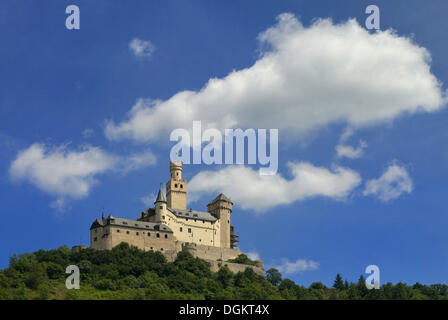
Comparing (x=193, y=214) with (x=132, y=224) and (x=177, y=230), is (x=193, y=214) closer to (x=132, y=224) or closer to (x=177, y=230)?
(x=177, y=230)

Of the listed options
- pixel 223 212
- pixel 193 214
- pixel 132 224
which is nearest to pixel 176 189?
pixel 193 214

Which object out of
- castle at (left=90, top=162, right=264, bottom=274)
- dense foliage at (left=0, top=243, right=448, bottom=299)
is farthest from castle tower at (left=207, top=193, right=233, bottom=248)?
dense foliage at (left=0, top=243, right=448, bottom=299)

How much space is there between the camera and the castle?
440ft

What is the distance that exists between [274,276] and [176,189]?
24.1 m

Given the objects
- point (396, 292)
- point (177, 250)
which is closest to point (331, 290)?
point (396, 292)

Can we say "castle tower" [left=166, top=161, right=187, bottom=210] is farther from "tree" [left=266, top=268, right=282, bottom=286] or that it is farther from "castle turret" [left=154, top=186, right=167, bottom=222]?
"tree" [left=266, top=268, right=282, bottom=286]

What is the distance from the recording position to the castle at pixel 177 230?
134 m

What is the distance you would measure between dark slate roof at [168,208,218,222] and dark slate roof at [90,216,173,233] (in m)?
5.63

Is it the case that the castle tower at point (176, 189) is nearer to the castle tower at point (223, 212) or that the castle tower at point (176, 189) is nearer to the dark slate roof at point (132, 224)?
the castle tower at point (223, 212)

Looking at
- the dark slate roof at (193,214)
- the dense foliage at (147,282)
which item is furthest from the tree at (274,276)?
the dark slate roof at (193,214)

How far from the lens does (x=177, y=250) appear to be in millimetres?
138500
